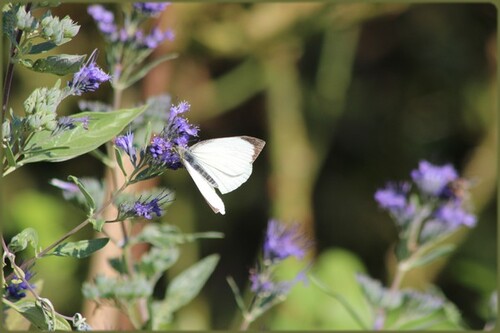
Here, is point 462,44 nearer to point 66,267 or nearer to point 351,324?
point 351,324

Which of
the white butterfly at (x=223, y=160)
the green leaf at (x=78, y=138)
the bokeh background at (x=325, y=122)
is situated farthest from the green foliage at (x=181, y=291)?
the bokeh background at (x=325, y=122)

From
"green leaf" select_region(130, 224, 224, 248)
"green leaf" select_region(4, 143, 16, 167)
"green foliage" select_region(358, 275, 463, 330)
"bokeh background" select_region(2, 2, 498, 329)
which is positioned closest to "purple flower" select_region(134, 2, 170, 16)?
"green leaf" select_region(130, 224, 224, 248)

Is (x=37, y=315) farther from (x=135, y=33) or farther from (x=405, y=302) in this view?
(x=405, y=302)

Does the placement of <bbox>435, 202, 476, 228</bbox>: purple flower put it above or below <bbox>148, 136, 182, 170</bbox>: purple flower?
below

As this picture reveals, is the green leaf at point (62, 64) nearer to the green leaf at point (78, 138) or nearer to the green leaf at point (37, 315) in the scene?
the green leaf at point (78, 138)

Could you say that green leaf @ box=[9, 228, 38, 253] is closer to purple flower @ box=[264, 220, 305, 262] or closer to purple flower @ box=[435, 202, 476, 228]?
purple flower @ box=[264, 220, 305, 262]
